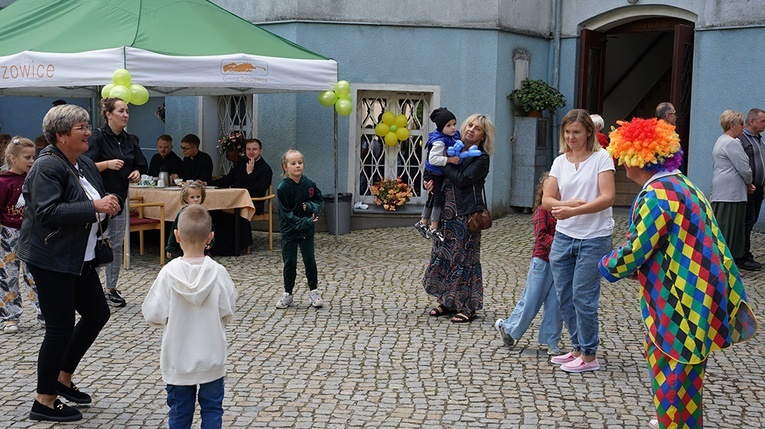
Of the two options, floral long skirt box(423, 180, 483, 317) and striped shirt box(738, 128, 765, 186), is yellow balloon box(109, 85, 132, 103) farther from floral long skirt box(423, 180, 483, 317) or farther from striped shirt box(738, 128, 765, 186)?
striped shirt box(738, 128, 765, 186)

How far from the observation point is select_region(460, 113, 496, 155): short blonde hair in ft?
23.8

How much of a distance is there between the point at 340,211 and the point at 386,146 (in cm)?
147

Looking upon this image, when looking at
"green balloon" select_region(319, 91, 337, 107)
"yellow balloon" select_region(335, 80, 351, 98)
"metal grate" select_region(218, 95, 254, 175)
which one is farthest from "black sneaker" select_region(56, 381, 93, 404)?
"metal grate" select_region(218, 95, 254, 175)

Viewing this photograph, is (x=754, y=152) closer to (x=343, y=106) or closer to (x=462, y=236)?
(x=462, y=236)

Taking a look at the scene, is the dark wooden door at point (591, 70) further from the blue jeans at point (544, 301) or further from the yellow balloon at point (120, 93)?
the blue jeans at point (544, 301)

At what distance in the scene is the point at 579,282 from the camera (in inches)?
233

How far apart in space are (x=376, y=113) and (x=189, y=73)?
4438 mm

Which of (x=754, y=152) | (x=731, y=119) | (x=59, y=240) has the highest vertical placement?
(x=731, y=119)

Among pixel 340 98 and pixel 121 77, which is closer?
pixel 121 77

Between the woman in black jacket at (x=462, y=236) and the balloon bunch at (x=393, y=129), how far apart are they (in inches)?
247

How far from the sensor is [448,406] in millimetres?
5359

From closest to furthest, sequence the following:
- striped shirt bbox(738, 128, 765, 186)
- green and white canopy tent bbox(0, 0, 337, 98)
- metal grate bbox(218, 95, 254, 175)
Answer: green and white canopy tent bbox(0, 0, 337, 98), striped shirt bbox(738, 128, 765, 186), metal grate bbox(218, 95, 254, 175)

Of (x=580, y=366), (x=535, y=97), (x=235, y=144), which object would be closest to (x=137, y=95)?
(x=235, y=144)

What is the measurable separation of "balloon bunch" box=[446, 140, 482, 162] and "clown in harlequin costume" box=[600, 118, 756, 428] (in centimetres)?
305
